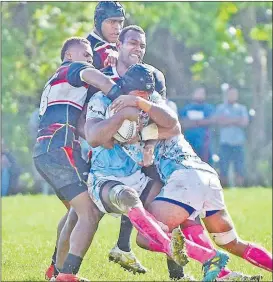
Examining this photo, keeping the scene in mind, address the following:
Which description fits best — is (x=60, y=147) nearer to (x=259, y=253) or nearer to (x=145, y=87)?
(x=145, y=87)

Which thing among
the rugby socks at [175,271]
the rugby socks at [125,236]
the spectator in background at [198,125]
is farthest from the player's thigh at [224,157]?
the rugby socks at [175,271]

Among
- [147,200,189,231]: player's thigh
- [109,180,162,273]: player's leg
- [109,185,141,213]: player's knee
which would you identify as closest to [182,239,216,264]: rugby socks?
[147,200,189,231]: player's thigh

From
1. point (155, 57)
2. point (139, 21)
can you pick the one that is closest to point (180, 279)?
point (139, 21)

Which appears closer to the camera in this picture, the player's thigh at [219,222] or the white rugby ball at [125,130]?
the white rugby ball at [125,130]

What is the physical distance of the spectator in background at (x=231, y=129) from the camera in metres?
18.8

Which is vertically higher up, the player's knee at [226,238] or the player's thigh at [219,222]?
the player's thigh at [219,222]

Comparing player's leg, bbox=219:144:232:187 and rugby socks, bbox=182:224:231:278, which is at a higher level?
rugby socks, bbox=182:224:231:278

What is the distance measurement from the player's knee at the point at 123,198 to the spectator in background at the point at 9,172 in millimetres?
11289

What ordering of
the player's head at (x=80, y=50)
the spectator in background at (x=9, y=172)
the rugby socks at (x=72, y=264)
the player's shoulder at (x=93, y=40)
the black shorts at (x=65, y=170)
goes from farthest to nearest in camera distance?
the spectator in background at (x=9, y=172), the player's shoulder at (x=93, y=40), the player's head at (x=80, y=50), the black shorts at (x=65, y=170), the rugby socks at (x=72, y=264)

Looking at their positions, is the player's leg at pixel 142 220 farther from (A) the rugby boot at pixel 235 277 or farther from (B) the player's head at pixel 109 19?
(B) the player's head at pixel 109 19

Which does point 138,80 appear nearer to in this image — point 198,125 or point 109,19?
point 109,19

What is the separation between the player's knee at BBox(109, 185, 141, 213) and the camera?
6777 mm

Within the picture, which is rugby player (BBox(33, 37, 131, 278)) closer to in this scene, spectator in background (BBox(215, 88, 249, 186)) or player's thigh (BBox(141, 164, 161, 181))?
player's thigh (BBox(141, 164, 161, 181))

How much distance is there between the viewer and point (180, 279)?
791 centimetres
